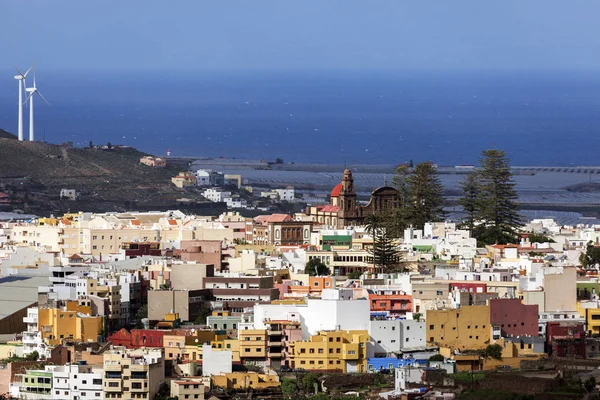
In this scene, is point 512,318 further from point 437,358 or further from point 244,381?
point 244,381

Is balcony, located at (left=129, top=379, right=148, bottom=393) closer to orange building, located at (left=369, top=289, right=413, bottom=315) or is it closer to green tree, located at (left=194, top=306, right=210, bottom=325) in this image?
green tree, located at (left=194, top=306, right=210, bottom=325)

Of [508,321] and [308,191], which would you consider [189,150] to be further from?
[508,321]

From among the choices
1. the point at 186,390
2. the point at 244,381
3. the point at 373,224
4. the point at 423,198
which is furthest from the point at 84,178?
the point at 186,390

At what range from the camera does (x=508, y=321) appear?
184ft

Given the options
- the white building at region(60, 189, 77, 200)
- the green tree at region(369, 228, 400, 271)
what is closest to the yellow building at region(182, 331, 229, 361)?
the green tree at region(369, 228, 400, 271)

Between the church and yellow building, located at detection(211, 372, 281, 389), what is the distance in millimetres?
29126

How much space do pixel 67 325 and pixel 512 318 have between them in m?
10.3

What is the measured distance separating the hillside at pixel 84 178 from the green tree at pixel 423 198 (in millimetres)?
35328

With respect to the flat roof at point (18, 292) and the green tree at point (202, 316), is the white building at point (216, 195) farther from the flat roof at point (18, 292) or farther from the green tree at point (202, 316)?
the green tree at point (202, 316)

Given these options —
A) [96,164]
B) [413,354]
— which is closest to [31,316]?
[413,354]

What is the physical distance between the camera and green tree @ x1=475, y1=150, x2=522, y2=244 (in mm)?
74625

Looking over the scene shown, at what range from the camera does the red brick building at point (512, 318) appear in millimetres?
56125

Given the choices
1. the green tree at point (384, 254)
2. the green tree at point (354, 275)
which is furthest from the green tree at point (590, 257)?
the green tree at point (354, 275)

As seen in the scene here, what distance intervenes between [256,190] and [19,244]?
4948 cm
